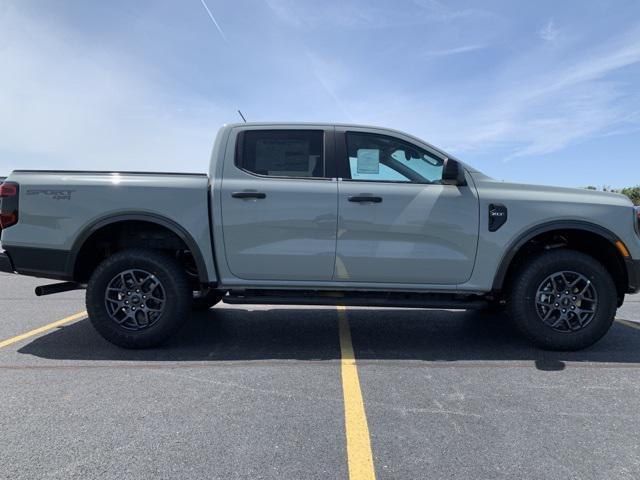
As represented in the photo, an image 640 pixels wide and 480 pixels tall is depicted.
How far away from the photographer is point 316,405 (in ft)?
9.86

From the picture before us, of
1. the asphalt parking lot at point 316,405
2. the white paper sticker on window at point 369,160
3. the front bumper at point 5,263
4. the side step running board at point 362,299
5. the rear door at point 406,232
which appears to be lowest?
the asphalt parking lot at point 316,405

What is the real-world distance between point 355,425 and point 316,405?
0.36 m

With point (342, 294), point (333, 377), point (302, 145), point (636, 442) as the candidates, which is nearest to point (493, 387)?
point (636, 442)

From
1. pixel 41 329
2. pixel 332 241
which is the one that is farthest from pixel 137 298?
pixel 332 241

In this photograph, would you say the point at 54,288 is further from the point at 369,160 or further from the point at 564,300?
the point at 564,300

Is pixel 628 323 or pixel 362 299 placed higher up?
pixel 362 299

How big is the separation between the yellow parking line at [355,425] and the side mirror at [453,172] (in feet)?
5.81

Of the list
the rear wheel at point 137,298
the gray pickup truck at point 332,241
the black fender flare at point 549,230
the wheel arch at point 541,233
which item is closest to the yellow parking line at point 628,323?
the gray pickup truck at point 332,241

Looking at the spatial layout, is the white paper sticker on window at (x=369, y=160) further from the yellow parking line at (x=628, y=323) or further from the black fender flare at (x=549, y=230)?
the yellow parking line at (x=628, y=323)

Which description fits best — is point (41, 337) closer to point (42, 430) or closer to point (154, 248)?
point (154, 248)

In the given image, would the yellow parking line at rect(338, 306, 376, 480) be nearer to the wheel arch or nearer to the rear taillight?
the wheel arch

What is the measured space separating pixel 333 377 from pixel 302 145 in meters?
2.13

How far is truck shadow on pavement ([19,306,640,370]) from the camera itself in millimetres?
3988

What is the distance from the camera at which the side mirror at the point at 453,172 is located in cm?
396
